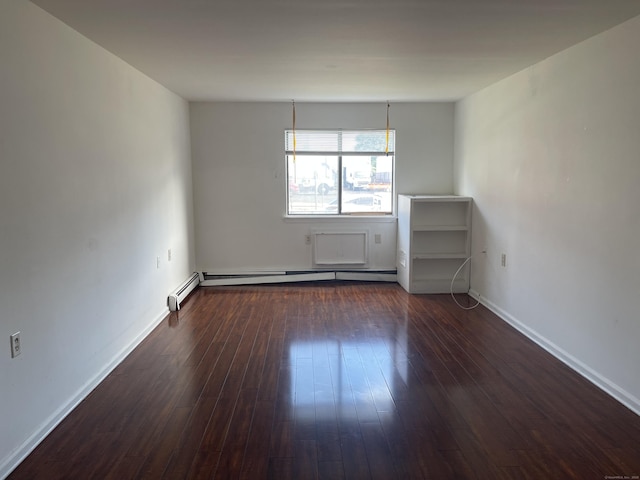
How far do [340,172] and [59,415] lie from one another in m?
4.29

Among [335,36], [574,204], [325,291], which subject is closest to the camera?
[335,36]

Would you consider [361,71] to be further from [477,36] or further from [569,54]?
[569,54]

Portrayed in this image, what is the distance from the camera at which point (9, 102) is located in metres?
2.27

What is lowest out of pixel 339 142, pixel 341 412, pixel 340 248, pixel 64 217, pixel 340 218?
pixel 341 412

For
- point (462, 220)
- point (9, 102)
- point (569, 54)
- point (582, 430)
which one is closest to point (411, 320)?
point (462, 220)

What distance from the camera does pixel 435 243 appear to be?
5656mm

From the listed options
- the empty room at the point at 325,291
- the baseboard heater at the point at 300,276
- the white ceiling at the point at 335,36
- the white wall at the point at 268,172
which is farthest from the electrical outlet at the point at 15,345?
the white wall at the point at 268,172

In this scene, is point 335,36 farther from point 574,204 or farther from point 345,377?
point 345,377

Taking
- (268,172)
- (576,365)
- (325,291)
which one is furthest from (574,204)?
(268,172)

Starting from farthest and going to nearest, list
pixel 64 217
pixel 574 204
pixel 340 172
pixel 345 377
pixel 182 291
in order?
pixel 340 172 < pixel 182 291 < pixel 574 204 < pixel 345 377 < pixel 64 217

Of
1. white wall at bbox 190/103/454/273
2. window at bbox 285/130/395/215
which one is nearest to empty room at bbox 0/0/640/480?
white wall at bbox 190/103/454/273

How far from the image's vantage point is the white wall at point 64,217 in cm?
228

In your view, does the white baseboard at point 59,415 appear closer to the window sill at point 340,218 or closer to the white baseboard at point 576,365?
the window sill at point 340,218

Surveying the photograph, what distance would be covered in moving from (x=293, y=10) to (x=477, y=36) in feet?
4.06
